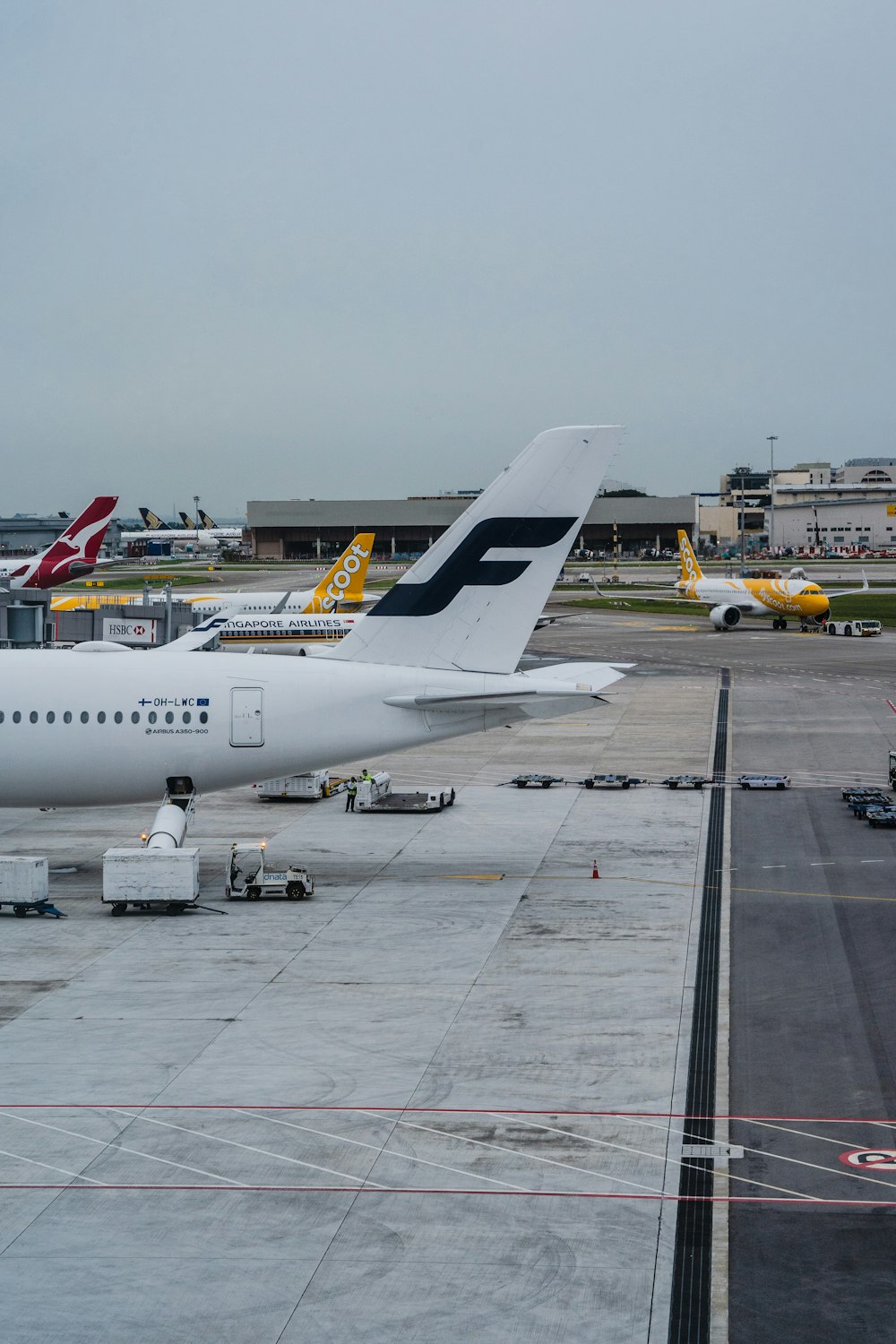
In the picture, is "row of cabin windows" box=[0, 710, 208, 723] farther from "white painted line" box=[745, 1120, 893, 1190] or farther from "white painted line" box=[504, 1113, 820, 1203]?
"white painted line" box=[745, 1120, 893, 1190]

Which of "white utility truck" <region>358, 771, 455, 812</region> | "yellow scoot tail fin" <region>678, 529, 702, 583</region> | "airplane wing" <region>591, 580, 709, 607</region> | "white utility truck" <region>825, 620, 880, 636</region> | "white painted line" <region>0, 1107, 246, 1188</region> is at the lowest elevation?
"white painted line" <region>0, 1107, 246, 1188</region>

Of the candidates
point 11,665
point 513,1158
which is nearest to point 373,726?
point 11,665

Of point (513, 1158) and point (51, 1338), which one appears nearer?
point (51, 1338)

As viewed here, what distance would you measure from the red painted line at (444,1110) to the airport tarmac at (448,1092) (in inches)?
2.6

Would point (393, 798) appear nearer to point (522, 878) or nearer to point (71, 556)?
point (522, 878)

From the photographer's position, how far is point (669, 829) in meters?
39.1

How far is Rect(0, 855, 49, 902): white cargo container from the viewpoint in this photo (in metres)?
30.4

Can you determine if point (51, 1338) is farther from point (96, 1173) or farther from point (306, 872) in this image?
point (306, 872)

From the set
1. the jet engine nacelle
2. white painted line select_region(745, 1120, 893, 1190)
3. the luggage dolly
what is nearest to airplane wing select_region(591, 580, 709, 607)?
the jet engine nacelle

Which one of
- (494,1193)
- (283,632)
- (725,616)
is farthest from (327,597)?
(494,1193)

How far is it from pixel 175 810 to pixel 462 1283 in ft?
63.6

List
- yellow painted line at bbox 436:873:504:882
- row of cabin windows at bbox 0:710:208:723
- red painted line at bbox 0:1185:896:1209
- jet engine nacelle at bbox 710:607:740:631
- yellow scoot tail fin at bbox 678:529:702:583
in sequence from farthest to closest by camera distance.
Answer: yellow scoot tail fin at bbox 678:529:702:583 → jet engine nacelle at bbox 710:607:740:631 → yellow painted line at bbox 436:873:504:882 → row of cabin windows at bbox 0:710:208:723 → red painted line at bbox 0:1185:896:1209

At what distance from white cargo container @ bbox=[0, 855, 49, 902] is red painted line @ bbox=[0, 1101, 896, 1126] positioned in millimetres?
11115

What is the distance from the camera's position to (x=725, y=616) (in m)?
110
